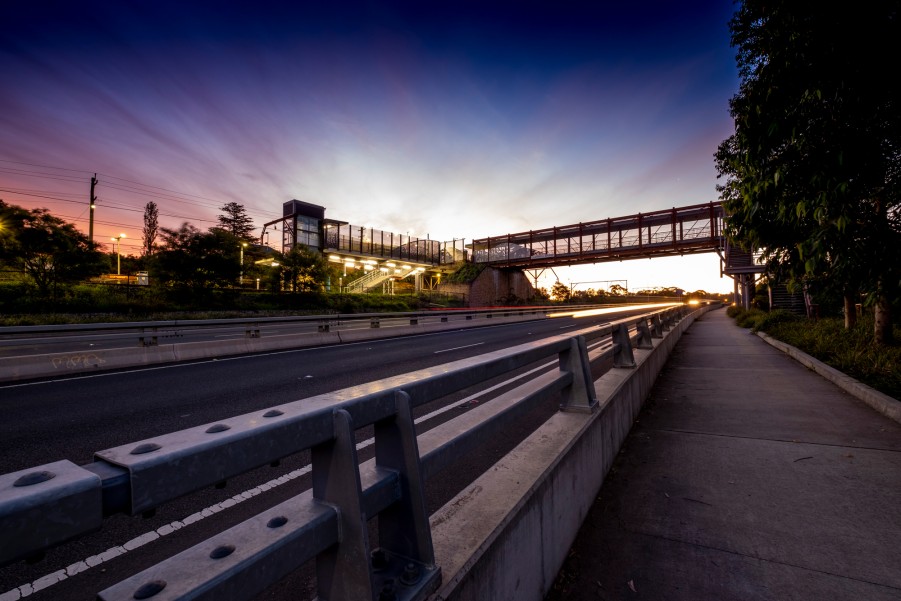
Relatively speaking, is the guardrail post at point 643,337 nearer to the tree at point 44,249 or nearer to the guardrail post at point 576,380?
the guardrail post at point 576,380

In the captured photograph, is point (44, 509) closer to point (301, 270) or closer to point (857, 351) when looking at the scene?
point (857, 351)

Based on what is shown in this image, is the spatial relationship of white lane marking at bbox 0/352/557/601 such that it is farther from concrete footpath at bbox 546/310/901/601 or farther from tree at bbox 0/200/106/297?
tree at bbox 0/200/106/297

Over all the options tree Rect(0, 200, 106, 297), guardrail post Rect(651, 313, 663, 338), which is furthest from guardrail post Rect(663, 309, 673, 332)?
tree Rect(0, 200, 106, 297)

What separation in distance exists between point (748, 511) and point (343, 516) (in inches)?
136

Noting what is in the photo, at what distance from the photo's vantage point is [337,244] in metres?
46.4

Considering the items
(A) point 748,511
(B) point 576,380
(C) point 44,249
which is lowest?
(A) point 748,511

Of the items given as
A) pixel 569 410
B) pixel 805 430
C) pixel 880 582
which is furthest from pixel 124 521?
pixel 805 430

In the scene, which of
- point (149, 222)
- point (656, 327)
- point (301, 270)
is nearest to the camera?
point (656, 327)

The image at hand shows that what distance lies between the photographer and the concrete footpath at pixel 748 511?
2.57 metres

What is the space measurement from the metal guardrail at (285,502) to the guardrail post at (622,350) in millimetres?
4212

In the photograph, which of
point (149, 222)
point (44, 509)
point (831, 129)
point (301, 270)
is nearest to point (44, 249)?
point (301, 270)

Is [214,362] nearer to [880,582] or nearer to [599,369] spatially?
[599,369]

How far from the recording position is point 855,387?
21.2 feet

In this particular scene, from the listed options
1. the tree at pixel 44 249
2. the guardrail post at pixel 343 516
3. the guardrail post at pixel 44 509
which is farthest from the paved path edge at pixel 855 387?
the tree at pixel 44 249
